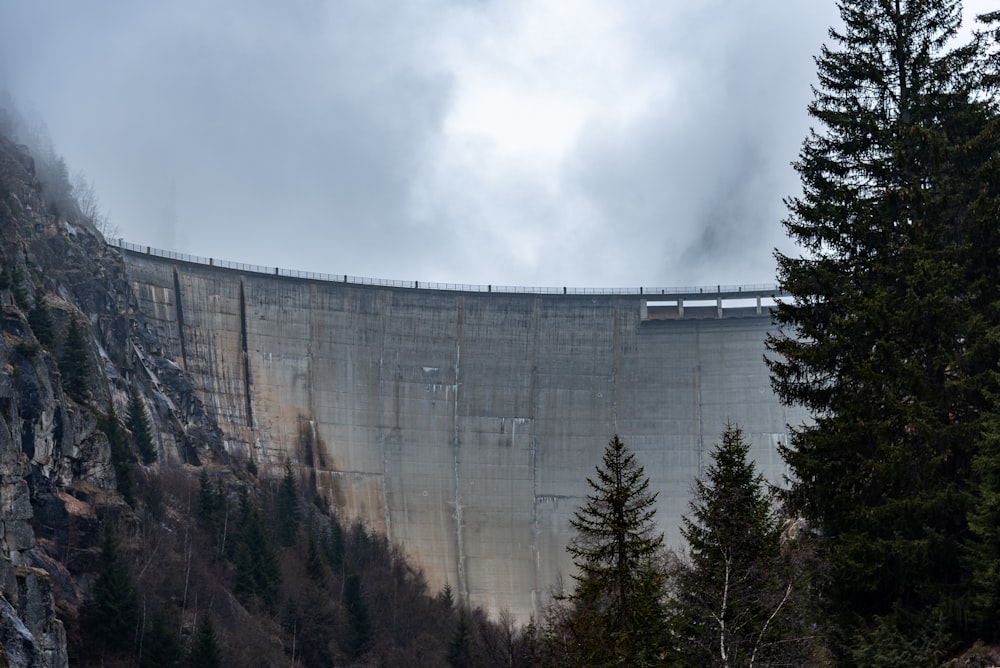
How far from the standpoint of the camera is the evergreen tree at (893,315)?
1944 cm

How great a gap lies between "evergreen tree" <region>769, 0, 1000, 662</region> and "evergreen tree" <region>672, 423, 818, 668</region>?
2.29 meters

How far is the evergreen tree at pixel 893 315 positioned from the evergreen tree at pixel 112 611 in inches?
1334

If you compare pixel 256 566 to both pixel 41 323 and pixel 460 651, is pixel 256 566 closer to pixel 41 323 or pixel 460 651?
pixel 460 651

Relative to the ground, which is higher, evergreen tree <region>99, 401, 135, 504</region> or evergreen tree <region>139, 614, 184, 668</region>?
evergreen tree <region>99, 401, 135, 504</region>

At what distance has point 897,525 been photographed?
19.5 metres

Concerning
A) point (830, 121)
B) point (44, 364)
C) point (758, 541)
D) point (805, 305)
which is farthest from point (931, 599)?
point (44, 364)

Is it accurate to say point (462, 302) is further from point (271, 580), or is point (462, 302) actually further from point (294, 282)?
point (271, 580)

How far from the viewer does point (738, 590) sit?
54.9 feet

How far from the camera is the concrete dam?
73.4 meters

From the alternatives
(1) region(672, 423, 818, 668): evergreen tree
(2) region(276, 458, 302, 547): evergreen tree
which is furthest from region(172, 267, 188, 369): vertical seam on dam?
(1) region(672, 423, 818, 668): evergreen tree

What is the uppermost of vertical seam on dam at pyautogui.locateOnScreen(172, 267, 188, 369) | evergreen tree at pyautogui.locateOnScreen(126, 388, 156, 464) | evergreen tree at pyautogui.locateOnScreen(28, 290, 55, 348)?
vertical seam on dam at pyautogui.locateOnScreen(172, 267, 188, 369)

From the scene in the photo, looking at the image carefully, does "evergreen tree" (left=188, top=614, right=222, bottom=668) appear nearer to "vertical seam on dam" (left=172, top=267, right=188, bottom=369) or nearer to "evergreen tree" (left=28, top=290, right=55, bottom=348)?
"evergreen tree" (left=28, top=290, right=55, bottom=348)

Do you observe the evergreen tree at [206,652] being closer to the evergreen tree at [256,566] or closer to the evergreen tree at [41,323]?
the evergreen tree at [256,566]

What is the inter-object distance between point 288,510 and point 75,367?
1652 centimetres
